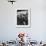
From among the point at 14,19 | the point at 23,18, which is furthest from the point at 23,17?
the point at 14,19

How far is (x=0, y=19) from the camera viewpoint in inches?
194

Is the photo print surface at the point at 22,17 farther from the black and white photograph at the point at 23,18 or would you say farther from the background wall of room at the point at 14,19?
the background wall of room at the point at 14,19

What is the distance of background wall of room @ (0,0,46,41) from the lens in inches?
191

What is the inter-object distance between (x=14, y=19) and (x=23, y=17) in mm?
322

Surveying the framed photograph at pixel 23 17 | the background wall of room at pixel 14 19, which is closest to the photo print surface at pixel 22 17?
the framed photograph at pixel 23 17

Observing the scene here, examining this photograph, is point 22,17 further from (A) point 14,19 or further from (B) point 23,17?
(A) point 14,19

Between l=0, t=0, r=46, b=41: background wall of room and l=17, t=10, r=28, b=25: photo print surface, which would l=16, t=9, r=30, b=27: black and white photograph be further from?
l=0, t=0, r=46, b=41: background wall of room

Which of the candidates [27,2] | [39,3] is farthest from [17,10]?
[39,3]

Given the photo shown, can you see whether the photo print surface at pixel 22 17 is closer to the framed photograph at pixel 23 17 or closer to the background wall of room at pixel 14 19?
the framed photograph at pixel 23 17

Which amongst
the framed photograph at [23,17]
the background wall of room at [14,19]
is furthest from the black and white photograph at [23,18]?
the background wall of room at [14,19]

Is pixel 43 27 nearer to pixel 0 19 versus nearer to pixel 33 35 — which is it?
pixel 33 35

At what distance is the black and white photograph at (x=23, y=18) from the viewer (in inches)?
192

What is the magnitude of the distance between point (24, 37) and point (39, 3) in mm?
1455

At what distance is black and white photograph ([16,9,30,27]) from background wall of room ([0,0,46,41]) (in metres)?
0.14
